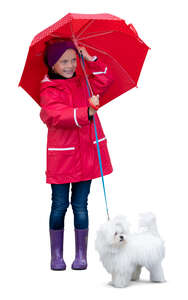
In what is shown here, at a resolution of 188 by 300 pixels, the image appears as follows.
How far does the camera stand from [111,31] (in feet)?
18.1

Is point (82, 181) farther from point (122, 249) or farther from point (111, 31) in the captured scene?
point (111, 31)

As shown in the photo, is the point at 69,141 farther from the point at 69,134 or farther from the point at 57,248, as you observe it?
the point at 57,248

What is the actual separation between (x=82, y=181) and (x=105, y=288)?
84 centimetres

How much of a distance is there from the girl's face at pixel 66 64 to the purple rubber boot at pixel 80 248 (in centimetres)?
115

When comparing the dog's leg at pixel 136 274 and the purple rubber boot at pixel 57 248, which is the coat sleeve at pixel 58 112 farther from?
the dog's leg at pixel 136 274

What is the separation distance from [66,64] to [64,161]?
691 millimetres

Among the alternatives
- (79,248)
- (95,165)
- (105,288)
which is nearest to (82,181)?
(95,165)

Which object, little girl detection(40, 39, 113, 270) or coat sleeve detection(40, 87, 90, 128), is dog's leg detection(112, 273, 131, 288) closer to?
little girl detection(40, 39, 113, 270)

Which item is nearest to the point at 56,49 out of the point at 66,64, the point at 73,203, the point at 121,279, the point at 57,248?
the point at 66,64

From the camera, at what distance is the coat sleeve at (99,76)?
18.1 feet

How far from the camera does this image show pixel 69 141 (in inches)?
214

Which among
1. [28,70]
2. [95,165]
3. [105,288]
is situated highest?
[28,70]

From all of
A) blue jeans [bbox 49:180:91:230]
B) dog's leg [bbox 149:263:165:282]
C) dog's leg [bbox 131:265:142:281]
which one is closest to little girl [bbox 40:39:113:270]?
blue jeans [bbox 49:180:91:230]

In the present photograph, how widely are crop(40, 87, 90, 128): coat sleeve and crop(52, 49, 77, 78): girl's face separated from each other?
0.15 m
